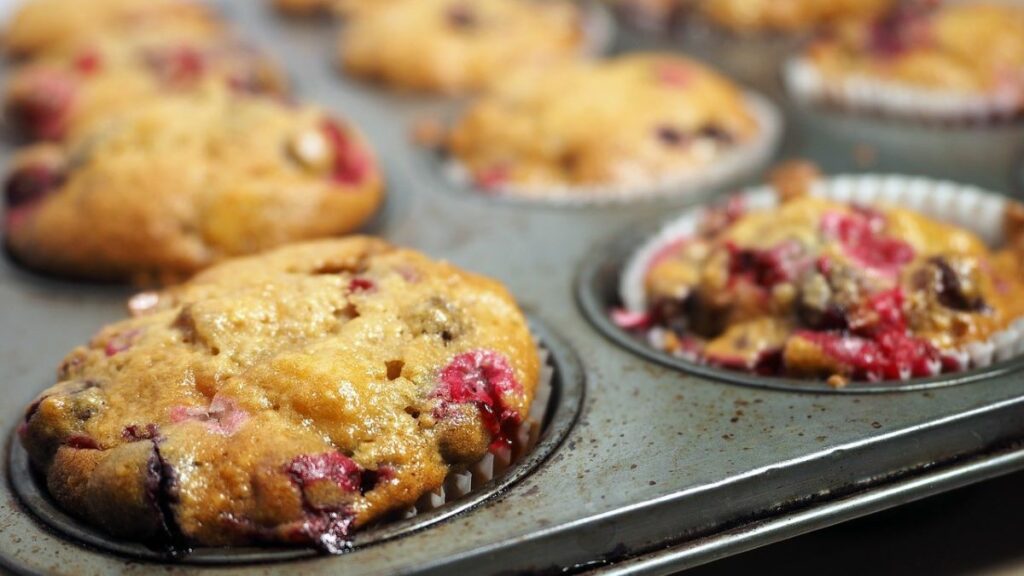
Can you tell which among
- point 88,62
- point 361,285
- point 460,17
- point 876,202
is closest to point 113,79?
point 88,62

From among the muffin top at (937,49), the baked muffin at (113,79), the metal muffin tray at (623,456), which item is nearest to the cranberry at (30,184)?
the metal muffin tray at (623,456)

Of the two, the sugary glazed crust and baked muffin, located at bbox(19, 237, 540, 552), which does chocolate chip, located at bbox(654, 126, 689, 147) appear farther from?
baked muffin, located at bbox(19, 237, 540, 552)

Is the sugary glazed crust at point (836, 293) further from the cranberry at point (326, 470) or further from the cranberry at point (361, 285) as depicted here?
the cranberry at point (326, 470)

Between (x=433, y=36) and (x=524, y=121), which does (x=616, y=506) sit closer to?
(x=524, y=121)

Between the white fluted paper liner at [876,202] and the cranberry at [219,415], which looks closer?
the cranberry at [219,415]

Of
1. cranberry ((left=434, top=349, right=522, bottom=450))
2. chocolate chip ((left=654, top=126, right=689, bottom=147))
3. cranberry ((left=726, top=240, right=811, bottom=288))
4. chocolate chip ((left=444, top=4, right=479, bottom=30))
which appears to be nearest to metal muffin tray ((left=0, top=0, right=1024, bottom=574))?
cranberry ((left=434, top=349, right=522, bottom=450))

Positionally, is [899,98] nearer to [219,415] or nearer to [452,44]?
[452,44]
